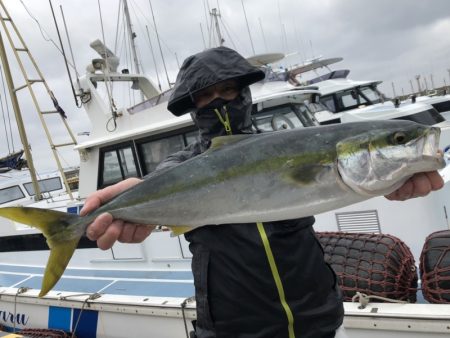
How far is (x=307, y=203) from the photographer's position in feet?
5.50

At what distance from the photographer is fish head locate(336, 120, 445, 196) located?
1.58 meters

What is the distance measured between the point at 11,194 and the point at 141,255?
9.82m

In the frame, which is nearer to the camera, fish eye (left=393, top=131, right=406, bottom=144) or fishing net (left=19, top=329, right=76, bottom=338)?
fish eye (left=393, top=131, right=406, bottom=144)

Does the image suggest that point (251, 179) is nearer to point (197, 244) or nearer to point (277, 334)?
point (197, 244)

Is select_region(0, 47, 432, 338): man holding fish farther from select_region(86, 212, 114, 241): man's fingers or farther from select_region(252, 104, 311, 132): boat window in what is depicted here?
select_region(252, 104, 311, 132): boat window

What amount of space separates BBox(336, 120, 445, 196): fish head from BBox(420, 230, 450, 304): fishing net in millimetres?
1647

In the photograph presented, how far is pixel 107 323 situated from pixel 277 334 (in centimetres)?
338

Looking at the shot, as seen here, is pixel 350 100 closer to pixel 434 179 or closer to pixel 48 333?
pixel 48 333

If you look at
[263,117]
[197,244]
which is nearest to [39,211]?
[197,244]

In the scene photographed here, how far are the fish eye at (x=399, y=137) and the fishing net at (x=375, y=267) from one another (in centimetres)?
184

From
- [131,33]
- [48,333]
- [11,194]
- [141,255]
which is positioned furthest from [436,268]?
[11,194]

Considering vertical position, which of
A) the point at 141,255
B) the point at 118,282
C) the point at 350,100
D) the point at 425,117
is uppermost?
the point at 350,100

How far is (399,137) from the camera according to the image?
5.40ft

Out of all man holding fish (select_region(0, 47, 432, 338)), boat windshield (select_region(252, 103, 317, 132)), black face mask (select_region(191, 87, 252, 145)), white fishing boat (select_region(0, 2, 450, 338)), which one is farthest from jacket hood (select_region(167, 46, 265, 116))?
boat windshield (select_region(252, 103, 317, 132))
